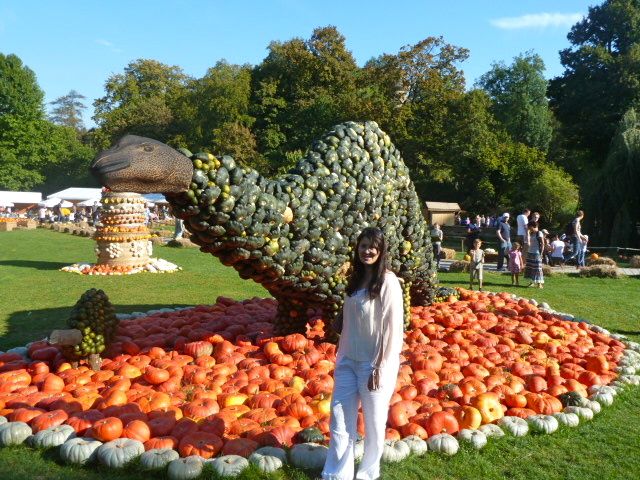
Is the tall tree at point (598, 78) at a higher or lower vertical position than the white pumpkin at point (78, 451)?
higher

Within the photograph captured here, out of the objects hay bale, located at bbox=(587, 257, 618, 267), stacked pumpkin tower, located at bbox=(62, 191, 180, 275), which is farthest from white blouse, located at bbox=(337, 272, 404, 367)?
hay bale, located at bbox=(587, 257, 618, 267)

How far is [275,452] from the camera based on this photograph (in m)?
4.03

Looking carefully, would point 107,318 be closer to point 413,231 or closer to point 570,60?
point 413,231

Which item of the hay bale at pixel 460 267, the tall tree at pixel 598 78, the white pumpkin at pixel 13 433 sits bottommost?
the white pumpkin at pixel 13 433

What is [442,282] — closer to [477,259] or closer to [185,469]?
[477,259]

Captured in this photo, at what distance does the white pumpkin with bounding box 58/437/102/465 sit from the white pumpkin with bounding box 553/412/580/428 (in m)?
3.74

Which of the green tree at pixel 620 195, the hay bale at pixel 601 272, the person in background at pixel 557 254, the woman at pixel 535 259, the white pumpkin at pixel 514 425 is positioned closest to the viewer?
the white pumpkin at pixel 514 425

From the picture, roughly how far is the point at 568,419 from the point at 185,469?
126 inches

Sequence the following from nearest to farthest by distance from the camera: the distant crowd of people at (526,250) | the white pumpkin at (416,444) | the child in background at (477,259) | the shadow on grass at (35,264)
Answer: the white pumpkin at (416,444) < the child in background at (477,259) < the distant crowd of people at (526,250) < the shadow on grass at (35,264)

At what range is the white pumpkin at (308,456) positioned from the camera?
13.0 feet

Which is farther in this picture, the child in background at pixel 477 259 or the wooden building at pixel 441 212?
the wooden building at pixel 441 212

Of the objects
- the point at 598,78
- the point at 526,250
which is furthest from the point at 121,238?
the point at 598,78

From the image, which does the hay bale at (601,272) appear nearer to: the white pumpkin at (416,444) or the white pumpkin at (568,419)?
the white pumpkin at (568,419)

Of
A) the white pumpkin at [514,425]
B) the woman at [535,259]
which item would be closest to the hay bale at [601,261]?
the woman at [535,259]
